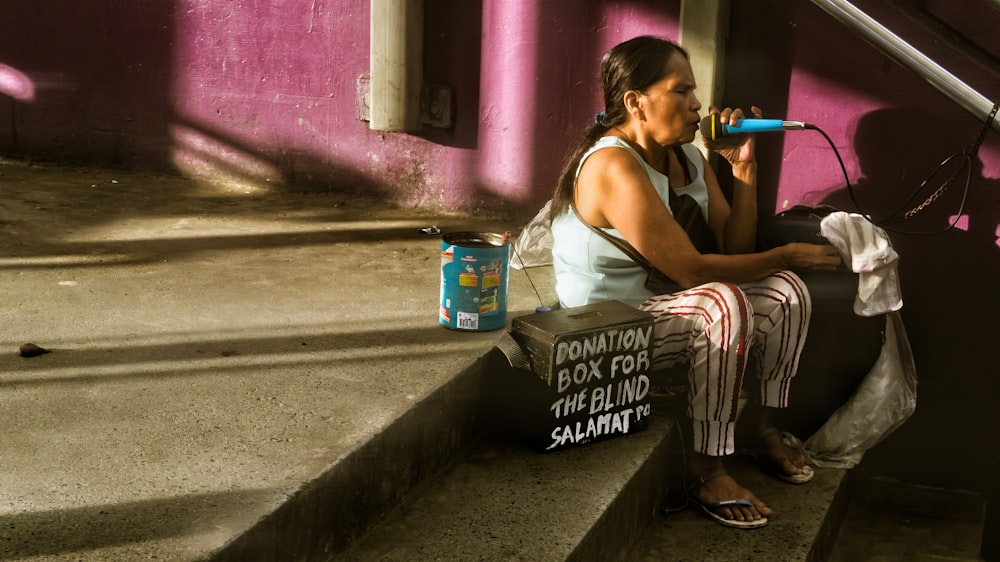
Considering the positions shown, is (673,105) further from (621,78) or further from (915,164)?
(915,164)

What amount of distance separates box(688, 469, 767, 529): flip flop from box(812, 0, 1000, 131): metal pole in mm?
1214

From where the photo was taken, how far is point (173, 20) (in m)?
4.99

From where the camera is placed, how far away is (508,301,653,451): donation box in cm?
281

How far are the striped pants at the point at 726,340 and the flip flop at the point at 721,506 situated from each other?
9 centimetres

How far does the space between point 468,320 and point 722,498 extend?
90 centimetres

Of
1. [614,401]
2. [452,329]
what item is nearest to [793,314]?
[614,401]

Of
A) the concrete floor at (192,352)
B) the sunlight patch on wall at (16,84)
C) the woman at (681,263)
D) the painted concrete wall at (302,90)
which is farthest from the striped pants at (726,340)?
the sunlight patch on wall at (16,84)

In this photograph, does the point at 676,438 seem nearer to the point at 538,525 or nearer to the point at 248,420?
the point at 538,525

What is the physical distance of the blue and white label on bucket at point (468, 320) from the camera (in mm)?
3145

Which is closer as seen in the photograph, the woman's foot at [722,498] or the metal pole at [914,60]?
the metal pole at [914,60]

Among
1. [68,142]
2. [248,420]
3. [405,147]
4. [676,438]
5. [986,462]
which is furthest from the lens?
[68,142]

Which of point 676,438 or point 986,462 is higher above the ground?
point 676,438

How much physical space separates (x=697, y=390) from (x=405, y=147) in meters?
2.23

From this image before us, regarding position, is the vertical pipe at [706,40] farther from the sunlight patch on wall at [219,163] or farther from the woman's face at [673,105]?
the sunlight patch on wall at [219,163]
